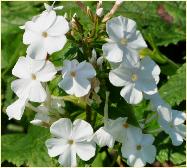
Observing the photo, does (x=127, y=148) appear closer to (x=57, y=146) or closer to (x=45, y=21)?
(x=57, y=146)

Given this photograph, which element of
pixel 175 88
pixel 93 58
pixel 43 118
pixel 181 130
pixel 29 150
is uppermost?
pixel 93 58

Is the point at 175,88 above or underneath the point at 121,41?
underneath

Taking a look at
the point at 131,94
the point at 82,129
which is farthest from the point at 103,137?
the point at 131,94

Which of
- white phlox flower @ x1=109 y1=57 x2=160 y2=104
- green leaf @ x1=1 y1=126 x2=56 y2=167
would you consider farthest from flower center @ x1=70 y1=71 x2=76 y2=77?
green leaf @ x1=1 y1=126 x2=56 y2=167

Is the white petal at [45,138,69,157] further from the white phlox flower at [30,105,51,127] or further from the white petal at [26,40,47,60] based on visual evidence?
the white petal at [26,40,47,60]

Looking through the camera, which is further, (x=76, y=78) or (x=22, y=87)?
(x=22, y=87)

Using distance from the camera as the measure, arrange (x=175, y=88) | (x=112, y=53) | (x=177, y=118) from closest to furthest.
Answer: (x=112, y=53)
(x=177, y=118)
(x=175, y=88)
